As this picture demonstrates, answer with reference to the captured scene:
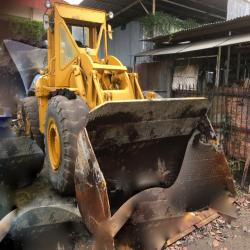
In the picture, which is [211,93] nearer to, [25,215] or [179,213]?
[179,213]

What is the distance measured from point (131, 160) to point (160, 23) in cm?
798

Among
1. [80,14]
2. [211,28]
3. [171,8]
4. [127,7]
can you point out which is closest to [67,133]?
[80,14]

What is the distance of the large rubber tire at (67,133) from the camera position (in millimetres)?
3301

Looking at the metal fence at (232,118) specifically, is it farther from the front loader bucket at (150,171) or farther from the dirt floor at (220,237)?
the front loader bucket at (150,171)

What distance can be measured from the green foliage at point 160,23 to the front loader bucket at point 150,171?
Answer: 7.44m

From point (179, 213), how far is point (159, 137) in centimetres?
87

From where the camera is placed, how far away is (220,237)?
3453mm

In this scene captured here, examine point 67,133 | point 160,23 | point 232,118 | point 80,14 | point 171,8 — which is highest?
point 171,8

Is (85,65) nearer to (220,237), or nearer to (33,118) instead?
(33,118)

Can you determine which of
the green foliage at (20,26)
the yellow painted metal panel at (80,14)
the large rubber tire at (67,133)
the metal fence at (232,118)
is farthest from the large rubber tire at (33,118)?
the metal fence at (232,118)

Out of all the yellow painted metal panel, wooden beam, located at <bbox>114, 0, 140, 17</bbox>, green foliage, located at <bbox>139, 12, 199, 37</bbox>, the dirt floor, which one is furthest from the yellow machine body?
green foliage, located at <bbox>139, 12, 199, 37</bbox>

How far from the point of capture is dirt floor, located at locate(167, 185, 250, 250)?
3254 millimetres

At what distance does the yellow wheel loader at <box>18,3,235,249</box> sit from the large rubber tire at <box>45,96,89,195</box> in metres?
0.01

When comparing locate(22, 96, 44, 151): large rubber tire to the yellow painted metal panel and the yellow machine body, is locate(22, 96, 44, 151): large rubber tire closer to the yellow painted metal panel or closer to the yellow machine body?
the yellow machine body
